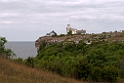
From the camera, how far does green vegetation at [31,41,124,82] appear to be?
109ft

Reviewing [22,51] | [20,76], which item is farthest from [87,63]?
[22,51]

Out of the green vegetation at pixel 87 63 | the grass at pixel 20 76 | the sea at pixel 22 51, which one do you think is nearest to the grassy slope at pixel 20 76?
the grass at pixel 20 76

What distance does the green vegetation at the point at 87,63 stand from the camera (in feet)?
109

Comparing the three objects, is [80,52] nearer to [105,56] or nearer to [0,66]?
[105,56]

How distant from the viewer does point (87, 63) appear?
112 feet

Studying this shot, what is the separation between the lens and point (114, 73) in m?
36.3

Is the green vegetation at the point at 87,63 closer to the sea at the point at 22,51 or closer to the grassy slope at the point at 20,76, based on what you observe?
the sea at the point at 22,51

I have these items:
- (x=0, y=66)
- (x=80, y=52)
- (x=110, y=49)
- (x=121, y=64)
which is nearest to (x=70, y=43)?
(x=80, y=52)

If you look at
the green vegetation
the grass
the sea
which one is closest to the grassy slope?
the grass

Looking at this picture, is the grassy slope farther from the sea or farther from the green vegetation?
the sea

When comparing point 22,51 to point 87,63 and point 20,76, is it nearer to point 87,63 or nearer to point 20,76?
point 87,63

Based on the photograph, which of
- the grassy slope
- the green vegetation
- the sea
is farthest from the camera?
the sea

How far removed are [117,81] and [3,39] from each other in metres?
16.1

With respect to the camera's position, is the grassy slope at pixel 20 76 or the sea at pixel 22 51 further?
the sea at pixel 22 51
